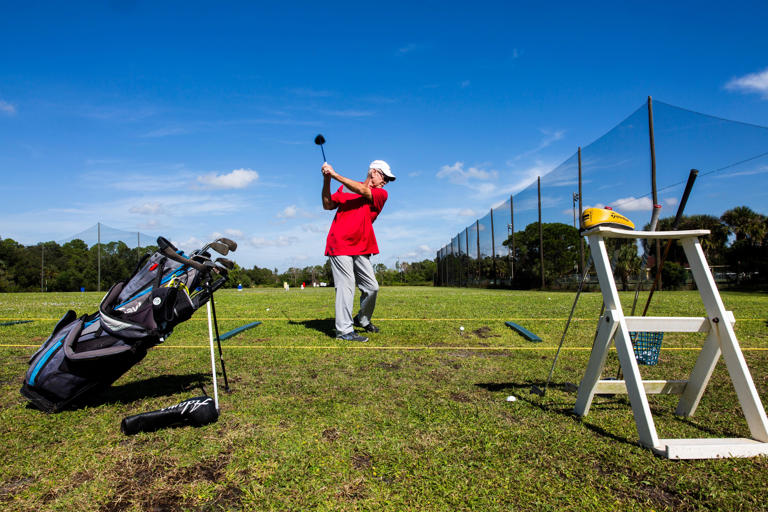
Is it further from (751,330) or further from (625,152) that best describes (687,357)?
(625,152)

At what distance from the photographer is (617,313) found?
2441mm

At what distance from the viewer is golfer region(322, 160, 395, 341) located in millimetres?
5680

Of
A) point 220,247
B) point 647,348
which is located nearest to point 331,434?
point 220,247

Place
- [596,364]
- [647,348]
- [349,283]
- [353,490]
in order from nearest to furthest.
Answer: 1. [353,490]
2. [596,364]
3. [647,348]
4. [349,283]

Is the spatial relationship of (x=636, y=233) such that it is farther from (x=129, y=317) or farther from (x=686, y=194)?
(x=129, y=317)

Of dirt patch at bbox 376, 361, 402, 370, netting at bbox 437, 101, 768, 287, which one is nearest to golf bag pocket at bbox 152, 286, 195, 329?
dirt patch at bbox 376, 361, 402, 370

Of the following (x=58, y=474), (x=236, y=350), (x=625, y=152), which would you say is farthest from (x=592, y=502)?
(x=625, y=152)

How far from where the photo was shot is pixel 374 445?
2369 mm

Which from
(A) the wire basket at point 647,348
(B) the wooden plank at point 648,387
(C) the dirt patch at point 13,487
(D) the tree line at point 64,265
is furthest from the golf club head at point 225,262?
(D) the tree line at point 64,265

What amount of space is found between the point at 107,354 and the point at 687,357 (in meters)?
4.99

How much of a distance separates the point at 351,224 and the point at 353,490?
13.6ft

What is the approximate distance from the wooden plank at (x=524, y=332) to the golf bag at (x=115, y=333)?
4017 millimetres

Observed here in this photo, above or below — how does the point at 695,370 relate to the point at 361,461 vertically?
above

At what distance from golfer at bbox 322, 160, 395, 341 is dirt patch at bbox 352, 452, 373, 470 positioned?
10.8 feet
